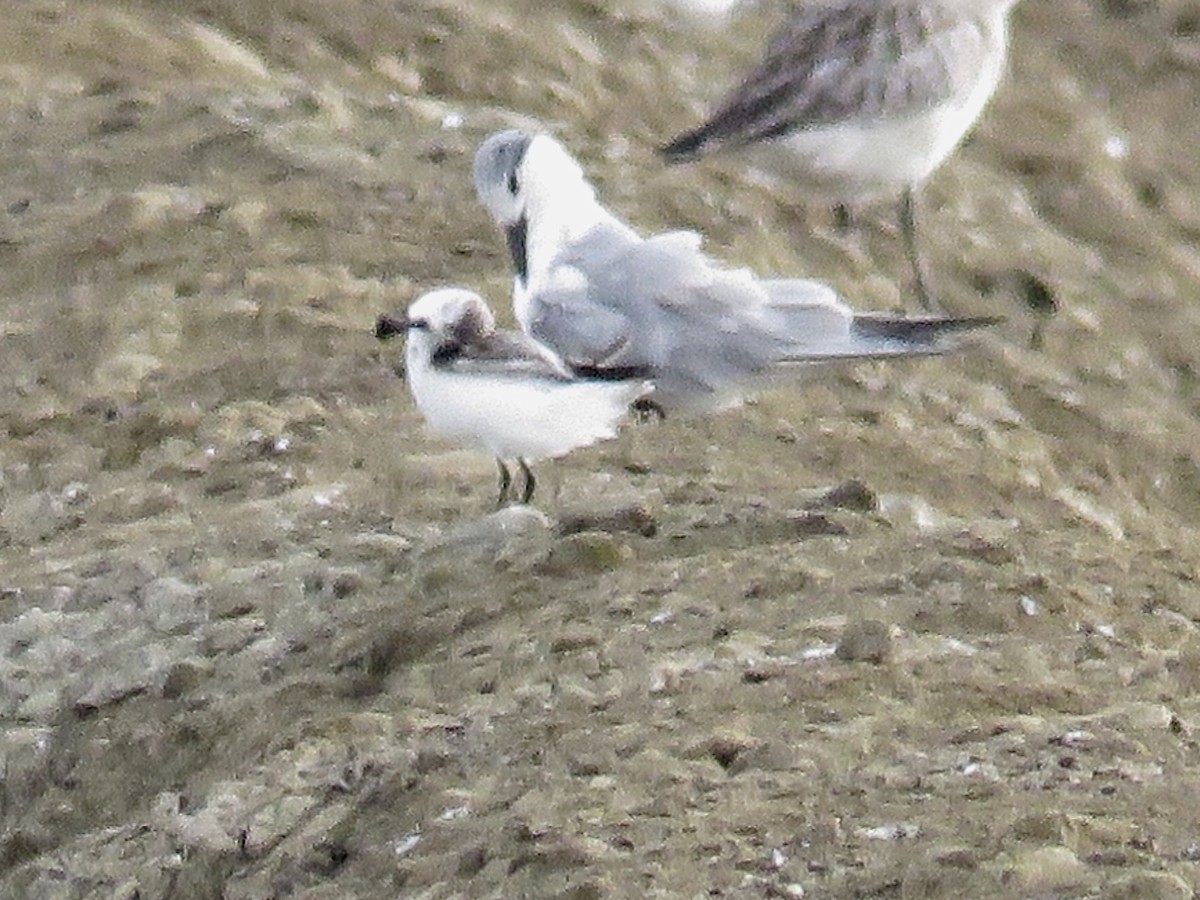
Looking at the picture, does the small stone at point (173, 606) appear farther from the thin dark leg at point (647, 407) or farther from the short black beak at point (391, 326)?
the thin dark leg at point (647, 407)

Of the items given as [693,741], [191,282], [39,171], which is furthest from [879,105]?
[693,741]

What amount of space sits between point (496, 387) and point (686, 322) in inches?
19.4

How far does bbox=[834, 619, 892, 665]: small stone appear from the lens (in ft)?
13.2

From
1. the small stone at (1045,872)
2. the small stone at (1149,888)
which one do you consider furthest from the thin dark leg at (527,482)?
the small stone at (1149,888)

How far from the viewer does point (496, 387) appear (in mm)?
4848

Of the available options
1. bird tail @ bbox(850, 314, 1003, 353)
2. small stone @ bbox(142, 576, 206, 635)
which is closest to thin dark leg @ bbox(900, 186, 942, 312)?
bird tail @ bbox(850, 314, 1003, 353)

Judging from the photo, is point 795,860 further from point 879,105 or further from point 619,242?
point 879,105

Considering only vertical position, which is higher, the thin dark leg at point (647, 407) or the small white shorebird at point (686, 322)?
the small white shorebird at point (686, 322)

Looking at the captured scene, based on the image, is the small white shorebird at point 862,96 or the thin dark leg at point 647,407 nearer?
the thin dark leg at point 647,407

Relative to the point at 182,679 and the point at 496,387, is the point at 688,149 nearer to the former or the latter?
the point at 496,387

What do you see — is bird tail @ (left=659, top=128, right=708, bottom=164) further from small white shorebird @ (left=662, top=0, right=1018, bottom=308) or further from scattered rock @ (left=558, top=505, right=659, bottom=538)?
scattered rock @ (left=558, top=505, right=659, bottom=538)

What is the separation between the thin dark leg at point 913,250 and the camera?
7.05 meters

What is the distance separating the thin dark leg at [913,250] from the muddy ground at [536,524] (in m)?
0.10

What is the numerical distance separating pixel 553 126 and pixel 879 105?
1606 mm
